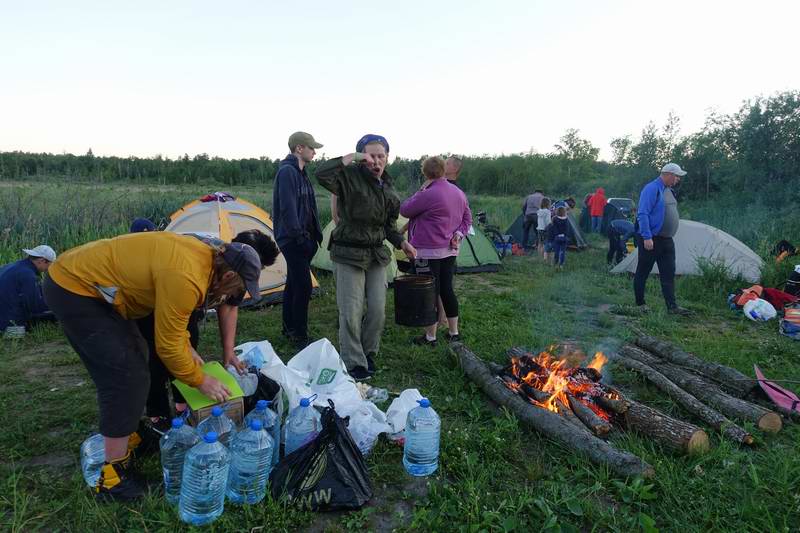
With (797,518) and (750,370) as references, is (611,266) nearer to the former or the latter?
(750,370)

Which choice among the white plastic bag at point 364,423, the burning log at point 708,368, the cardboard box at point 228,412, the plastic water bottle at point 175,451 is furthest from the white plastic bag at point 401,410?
the burning log at point 708,368

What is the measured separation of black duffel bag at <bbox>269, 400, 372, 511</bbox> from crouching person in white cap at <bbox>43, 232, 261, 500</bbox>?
22.5 inches

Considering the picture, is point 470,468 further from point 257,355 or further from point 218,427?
point 257,355

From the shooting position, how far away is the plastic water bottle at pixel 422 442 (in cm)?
284

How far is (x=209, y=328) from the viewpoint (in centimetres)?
553

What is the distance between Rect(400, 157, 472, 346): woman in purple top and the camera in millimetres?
4793

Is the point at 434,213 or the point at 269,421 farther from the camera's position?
the point at 434,213


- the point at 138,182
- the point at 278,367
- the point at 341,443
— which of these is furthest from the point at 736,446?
the point at 138,182

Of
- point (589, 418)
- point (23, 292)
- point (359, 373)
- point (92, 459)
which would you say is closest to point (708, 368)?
point (589, 418)

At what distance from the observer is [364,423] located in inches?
122

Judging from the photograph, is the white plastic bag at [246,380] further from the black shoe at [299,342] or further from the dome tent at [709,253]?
the dome tent at [709,253]

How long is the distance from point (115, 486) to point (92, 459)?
43 cm

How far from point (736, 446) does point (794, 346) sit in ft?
9.93

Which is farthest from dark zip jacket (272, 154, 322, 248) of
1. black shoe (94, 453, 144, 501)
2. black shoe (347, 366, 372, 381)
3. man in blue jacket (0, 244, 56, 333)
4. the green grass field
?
man in blue jacket (0, 244, 56, 333)
